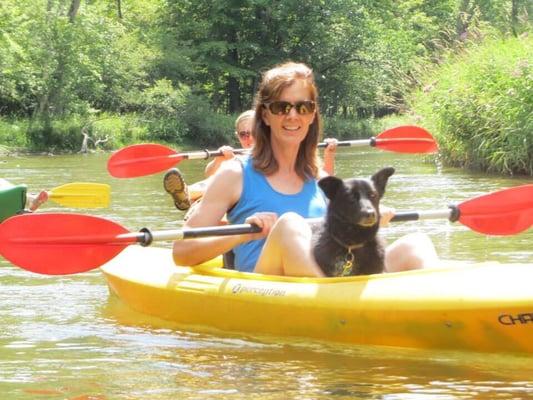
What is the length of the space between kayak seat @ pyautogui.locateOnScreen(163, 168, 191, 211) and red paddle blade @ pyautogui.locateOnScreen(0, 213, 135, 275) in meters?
1.75

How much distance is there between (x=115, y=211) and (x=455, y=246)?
3688 millimetres

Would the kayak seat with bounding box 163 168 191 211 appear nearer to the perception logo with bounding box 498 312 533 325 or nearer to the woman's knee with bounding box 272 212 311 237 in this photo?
the woman's knee with bounding box 272 212 311 237

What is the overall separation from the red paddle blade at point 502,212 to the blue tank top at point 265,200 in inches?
28.3

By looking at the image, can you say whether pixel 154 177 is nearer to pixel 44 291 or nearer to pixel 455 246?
pixel 455 246

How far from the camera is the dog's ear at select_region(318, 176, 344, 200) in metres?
4.12

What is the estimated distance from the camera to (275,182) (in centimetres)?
453

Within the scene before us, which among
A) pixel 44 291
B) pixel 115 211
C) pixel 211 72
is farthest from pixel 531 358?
pixel 211 72

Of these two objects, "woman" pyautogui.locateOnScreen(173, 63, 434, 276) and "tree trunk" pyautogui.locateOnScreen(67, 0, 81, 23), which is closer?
"woman" pyautogui.locateOnScreen(173, 63, 434, 276)

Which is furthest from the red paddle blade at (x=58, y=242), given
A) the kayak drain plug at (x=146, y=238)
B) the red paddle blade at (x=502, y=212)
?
the red paddle blade at (x=502, y=212)

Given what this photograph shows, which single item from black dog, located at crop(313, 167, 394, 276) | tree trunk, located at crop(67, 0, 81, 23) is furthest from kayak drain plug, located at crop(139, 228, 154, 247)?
tree trunk, located at crop(67, 0, 81, 23)

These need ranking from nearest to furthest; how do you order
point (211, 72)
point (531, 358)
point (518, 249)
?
1. point (531, 358)
2. point (518, 249)
3. point (211, 72)

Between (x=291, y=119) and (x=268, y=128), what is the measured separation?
0.15 m

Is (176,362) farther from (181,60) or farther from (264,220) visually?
(181,60)

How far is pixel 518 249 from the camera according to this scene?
23.3ft
